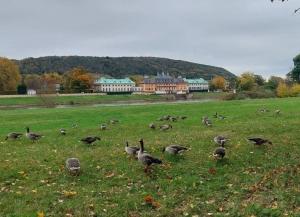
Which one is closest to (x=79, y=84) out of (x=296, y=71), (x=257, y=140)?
(x=296, y=71)

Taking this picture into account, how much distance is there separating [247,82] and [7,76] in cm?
7547

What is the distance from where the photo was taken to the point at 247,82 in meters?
153

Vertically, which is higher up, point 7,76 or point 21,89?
point 7,76

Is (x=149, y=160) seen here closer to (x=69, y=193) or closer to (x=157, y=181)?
(x=157, y=181)

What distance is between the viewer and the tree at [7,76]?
140625 millimetres

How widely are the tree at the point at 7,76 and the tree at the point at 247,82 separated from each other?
230 feet

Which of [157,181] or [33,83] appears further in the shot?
[33,83]

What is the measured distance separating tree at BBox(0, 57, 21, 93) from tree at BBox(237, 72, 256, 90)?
70.1 meters

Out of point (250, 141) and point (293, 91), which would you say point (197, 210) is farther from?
point (293, 91)

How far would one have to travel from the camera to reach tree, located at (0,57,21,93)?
141 m

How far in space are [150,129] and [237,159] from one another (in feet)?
39.7

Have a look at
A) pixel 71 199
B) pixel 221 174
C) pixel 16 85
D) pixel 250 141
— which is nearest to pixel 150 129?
pixel 250 141

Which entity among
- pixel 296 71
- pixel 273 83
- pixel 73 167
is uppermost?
pixel 296 71

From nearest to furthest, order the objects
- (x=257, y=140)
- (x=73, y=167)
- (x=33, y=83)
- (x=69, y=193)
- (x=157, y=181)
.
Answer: (x=69, y=193) < (x=157, y=181) < (x=73, y=167) < (x=257, y=140) < (x=33, y=83)
